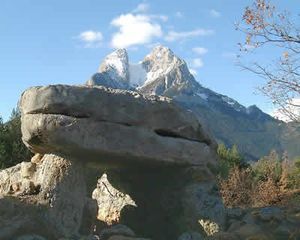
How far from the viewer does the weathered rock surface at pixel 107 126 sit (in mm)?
9938

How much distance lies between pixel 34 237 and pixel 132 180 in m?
3.80

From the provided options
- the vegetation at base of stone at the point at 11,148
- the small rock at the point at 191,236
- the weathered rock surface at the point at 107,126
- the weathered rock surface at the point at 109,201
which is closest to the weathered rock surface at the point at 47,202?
the weathered rock surface at the point at 107,126

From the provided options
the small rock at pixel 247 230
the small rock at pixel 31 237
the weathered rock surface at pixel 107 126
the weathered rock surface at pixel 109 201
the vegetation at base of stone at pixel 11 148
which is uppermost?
the vegetation at base of stone at pixel 11 148

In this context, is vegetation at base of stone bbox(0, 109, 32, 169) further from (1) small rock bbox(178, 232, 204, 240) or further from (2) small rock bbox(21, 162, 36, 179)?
(1) small rock bbox(178, 232, 204, 240)

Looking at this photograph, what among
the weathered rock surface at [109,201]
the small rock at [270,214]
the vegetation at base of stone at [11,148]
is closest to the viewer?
the small rock at [270,214]

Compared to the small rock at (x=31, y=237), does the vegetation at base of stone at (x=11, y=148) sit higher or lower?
higher

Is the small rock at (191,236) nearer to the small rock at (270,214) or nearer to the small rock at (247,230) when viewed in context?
the small rock at (247,230)

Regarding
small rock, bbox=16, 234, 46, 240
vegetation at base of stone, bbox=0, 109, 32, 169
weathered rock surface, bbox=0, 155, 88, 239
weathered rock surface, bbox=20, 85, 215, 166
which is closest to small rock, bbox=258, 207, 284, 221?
weathered rock surface, bbox=20, 85, 215, 166

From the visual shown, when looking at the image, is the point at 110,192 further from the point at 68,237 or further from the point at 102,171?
the point at 68,237

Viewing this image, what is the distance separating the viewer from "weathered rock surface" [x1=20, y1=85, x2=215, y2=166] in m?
9.94

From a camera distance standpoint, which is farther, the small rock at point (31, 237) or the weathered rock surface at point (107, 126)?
the weathered rock surface at point (107, 126)

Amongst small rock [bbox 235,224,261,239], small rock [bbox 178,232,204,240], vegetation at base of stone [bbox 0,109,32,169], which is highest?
vegetation at base of stone [bbox 0,109,32,169]

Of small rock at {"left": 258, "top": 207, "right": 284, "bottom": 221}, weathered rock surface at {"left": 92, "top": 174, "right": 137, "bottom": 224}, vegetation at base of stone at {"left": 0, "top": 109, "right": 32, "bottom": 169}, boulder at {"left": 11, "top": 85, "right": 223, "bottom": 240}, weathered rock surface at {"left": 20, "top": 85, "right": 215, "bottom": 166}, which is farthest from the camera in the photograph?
vegetation at base of stone at {"left": 0, "top": 109, "right": 32, "bottom": 169}

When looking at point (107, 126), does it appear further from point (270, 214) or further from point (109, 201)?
point (270, 214)
